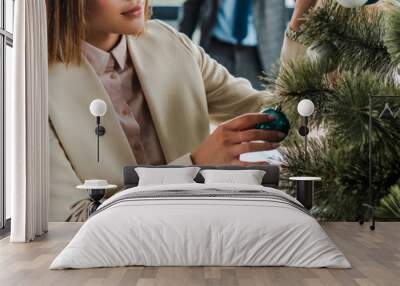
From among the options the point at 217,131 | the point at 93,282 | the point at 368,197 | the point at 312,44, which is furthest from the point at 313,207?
the point at 93,282

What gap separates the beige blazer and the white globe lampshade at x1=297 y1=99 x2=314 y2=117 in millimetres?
463

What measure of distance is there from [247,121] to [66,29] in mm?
2202

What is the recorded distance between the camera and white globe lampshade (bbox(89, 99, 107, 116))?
252 inches

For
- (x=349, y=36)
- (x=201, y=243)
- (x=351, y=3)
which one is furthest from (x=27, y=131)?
(x=351, y=3)

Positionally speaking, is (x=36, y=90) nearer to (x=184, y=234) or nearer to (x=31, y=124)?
(x=31, y=124)

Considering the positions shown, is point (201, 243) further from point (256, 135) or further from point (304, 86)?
point (304, 86)

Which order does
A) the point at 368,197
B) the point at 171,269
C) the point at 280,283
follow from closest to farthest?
the point at 280,283 < the point at 171,269 < the point at 368,197

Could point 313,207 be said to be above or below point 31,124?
below

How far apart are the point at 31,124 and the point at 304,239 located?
2.77 m

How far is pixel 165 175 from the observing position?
6.25m

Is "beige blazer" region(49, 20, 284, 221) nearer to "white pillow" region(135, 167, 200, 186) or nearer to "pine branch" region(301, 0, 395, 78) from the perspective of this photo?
"white pillow" region(135, 167, 200, 186)

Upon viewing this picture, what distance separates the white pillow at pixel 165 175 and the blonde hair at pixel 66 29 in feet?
4.76

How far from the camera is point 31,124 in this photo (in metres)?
5.65

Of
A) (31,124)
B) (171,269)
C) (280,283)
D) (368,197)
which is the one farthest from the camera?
(368,197)
